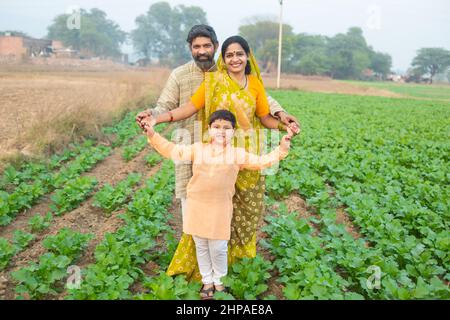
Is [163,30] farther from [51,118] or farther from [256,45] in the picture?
[51,118]

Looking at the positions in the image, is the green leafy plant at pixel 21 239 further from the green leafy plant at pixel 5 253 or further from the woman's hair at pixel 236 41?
the woman's hair at pixel 236 41

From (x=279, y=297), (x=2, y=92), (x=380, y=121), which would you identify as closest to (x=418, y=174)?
(x=279, y=297)

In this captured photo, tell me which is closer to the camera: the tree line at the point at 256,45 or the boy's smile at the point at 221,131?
the boy's smile at the point at 221,131

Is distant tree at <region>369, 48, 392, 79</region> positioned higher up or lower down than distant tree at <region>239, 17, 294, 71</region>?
lower down

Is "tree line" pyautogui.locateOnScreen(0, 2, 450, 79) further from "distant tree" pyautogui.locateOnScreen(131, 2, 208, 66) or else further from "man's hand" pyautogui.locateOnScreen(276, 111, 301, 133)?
"man's hand" pyautogui.locateOnScreen(276, 111, 301, 133)

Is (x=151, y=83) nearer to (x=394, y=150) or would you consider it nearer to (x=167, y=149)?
(x=394, y=150)

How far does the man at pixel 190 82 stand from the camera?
3.29 m

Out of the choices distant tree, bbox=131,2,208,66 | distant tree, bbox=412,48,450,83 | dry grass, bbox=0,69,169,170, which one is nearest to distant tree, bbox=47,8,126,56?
distant tree, bbox=131,2,208,66

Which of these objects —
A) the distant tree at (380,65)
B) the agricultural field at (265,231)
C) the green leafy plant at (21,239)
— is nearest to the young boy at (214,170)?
the agricultural field at (265,231)

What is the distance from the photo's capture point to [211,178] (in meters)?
3.09

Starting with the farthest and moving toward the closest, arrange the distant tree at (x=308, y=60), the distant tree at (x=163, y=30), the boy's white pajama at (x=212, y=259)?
the distant tree at (x=163, y=30) → the distant tree at (x=308, y=60) → the boy's white pajama at (x=212, y=259)

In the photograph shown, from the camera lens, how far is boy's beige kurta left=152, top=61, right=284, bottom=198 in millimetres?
3400

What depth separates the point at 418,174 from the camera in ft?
24.2
